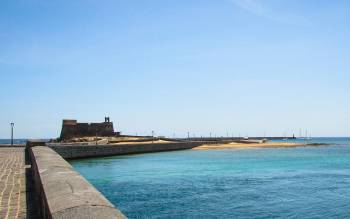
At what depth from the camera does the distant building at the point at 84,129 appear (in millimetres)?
76875

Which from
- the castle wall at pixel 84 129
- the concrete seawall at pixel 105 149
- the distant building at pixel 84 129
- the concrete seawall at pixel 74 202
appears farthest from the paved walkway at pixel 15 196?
the castle wall at pixel 84 129

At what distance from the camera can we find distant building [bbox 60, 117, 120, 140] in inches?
3027

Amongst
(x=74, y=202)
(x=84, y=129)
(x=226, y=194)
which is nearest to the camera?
(x=74, y=202)

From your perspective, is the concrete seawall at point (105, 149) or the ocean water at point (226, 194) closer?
the ocean water at point (226, 194)

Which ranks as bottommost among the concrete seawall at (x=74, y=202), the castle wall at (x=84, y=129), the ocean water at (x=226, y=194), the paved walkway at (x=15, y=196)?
the ocean water at (x=226, y=194)

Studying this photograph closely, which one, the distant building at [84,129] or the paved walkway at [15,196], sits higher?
the distant building at [84,129]

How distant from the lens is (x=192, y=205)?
16250mm

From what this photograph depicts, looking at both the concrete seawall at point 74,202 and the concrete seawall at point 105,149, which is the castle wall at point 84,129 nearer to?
the concrete seawall at point 105,149

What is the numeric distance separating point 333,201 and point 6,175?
1256 centimetres

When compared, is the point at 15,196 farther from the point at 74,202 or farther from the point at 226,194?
the point at 226,194

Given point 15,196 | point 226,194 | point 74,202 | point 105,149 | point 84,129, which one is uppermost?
point 84,129

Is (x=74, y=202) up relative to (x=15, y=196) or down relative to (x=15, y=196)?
up

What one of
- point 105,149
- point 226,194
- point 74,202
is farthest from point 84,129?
point 74,202

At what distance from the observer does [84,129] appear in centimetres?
7762
